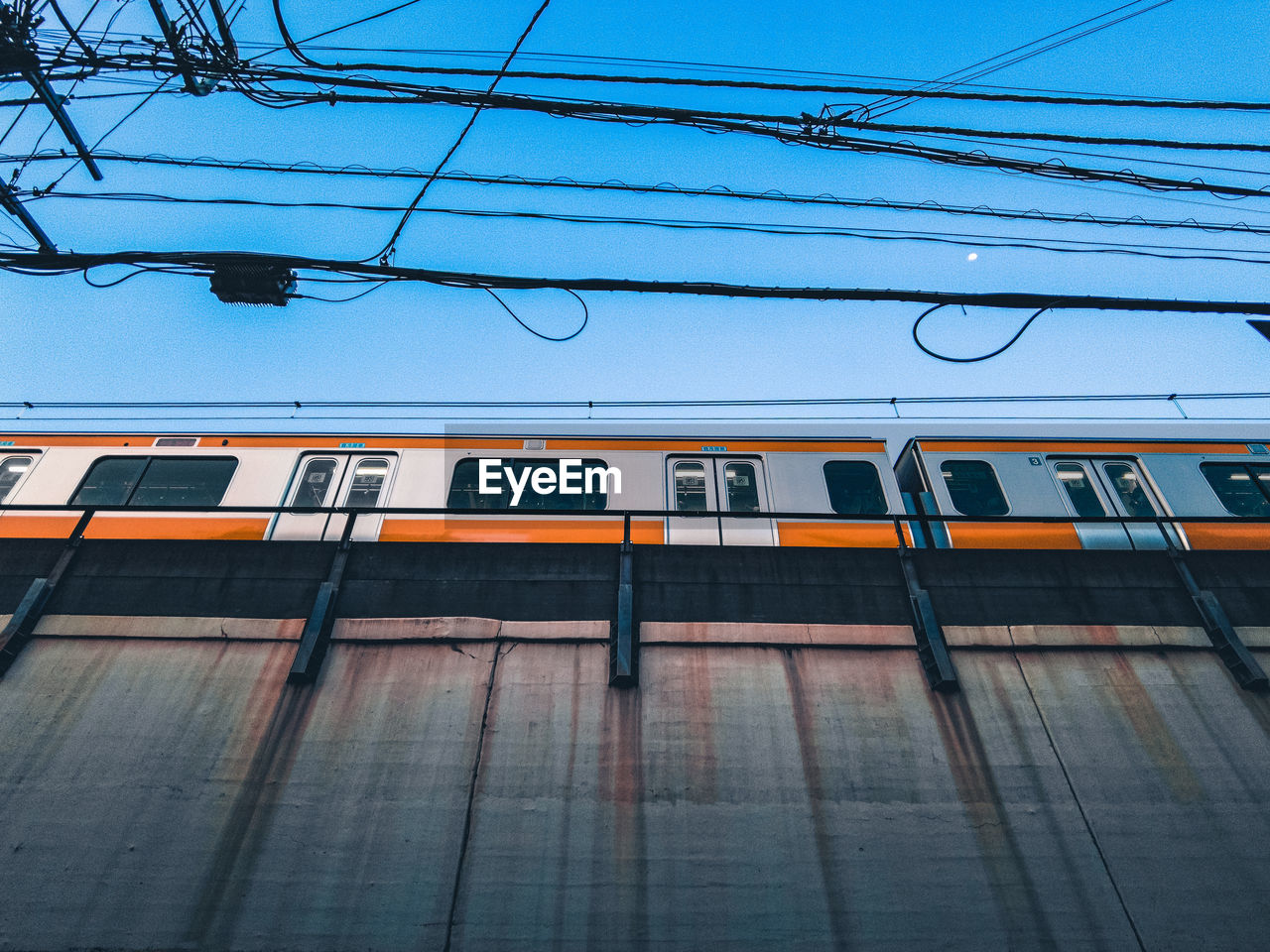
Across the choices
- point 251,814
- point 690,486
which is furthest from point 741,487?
point 251,814

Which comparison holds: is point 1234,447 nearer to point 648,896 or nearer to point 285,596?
point 648,896

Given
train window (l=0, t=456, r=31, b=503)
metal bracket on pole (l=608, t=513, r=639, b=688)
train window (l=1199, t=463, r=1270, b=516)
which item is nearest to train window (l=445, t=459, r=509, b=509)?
metal bracket on pole (l=608, t=513, r=639, b=688)

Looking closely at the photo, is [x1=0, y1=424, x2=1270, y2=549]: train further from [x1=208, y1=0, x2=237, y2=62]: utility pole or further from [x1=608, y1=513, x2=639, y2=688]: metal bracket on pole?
[x1=208, y1=0, x2=237, y2=62]: utility pole

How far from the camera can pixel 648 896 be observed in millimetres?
4543

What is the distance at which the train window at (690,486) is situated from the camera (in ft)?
30.0

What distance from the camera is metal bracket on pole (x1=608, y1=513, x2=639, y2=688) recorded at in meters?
5.67

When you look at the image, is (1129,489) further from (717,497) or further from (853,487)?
(717,497)

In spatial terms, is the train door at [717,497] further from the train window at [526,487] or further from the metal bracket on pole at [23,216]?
the metal bracket on pole at [23,216]

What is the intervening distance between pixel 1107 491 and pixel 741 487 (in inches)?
209

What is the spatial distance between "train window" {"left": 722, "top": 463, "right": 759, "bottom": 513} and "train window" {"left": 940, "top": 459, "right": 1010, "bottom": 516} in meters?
2.81

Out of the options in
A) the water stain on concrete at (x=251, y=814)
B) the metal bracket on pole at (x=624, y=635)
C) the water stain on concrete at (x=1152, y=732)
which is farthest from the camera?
the metal bracket on pole at (x=624, y=635)

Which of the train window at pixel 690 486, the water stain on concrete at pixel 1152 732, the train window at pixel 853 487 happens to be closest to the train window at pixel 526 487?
the train window at pixel 690 486

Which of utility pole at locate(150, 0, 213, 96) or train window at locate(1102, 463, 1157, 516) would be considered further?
train window at locate(1102, 463, 1157, 516)

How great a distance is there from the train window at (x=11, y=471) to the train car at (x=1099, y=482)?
13.1m
